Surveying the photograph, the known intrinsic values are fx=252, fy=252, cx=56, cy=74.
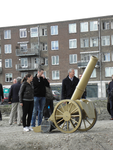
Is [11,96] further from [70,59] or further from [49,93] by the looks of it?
[70,59]

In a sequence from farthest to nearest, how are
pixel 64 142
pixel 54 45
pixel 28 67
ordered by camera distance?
pixel 28 67 → pixel 54 45 → pixel 64 142

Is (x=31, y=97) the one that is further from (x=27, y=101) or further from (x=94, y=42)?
(x=94, y=42)

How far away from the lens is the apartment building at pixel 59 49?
48.3 meters

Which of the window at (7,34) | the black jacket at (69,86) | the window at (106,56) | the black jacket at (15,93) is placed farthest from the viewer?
the window at (7,34)

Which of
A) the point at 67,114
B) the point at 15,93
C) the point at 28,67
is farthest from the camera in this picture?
the point at 28,67

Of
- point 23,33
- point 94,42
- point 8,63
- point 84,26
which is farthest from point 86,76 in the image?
point 8,63

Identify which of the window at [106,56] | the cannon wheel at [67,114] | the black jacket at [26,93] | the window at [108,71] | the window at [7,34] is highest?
the window at [7,34]

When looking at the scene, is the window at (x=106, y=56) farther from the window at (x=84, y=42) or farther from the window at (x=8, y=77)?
the window at (x=8, y=77)

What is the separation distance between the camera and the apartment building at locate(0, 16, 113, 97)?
4831cm

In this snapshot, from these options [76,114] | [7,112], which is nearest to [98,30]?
[7,112]

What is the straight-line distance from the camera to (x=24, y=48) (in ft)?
175

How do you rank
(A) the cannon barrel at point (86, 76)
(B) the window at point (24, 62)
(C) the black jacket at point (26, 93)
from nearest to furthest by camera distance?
(A) the cannon barrel at point (86, 76)
(C) the black jacket at point (26, 93)
(B) the window at point (24, 62)

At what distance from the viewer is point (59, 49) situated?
167 ft

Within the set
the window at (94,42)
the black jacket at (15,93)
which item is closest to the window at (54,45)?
the window at (94,42)
